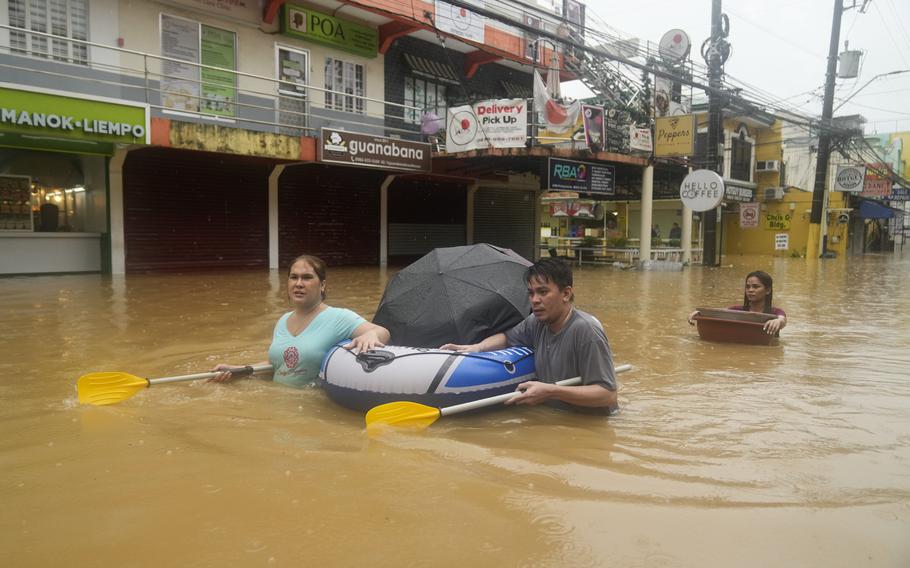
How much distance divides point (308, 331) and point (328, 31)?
14051 millimetres

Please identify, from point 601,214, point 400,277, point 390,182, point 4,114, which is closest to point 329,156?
point 390,182

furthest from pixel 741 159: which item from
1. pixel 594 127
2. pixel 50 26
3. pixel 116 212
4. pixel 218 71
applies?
pixel 50 26

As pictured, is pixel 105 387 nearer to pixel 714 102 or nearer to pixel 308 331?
pixel 308 331

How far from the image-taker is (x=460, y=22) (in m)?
19.0

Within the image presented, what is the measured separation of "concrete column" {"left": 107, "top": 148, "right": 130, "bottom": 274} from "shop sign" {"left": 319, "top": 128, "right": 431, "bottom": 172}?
14.3 feet

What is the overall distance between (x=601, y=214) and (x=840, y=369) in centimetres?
2627

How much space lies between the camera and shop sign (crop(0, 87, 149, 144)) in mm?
11312

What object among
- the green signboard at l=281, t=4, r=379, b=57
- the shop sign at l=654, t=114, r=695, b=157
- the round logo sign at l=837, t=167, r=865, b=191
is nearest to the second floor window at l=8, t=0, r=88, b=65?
the green signboard at l=281, t=4, r=379, b=57

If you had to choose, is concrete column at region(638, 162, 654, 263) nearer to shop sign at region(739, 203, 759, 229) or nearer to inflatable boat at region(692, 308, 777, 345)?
shop sign at region(739, 203, 759, 229)

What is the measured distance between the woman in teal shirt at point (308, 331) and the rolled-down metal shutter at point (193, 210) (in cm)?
1178

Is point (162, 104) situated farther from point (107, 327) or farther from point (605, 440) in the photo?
point (605, 440)

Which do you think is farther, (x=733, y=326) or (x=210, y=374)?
(x=733, y=326)

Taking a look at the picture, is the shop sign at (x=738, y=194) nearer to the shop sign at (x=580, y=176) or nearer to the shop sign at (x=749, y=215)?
the shop sign at (x=749, y=215)

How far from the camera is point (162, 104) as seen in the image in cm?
1447
